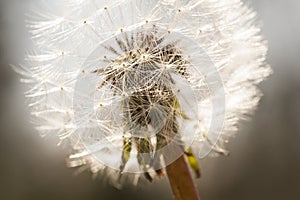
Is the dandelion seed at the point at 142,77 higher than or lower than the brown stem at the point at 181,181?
higher

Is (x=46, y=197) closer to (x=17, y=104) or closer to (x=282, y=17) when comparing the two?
(x=17, y=104)

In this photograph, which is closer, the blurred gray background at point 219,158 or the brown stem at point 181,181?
the brown stem at point 181,181

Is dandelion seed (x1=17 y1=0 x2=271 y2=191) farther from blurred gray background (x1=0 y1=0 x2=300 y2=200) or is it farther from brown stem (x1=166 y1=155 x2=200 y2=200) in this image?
blurred gray background (x1=0 y1=0 x2=300 y2=200)

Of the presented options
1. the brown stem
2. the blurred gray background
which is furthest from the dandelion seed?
the blurred gray background

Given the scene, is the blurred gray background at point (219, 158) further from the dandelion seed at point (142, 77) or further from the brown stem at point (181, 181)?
the brown stem at point (181, 181)

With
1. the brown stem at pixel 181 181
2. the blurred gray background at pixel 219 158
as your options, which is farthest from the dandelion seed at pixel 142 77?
the blurred gray background at pixel 219 158
